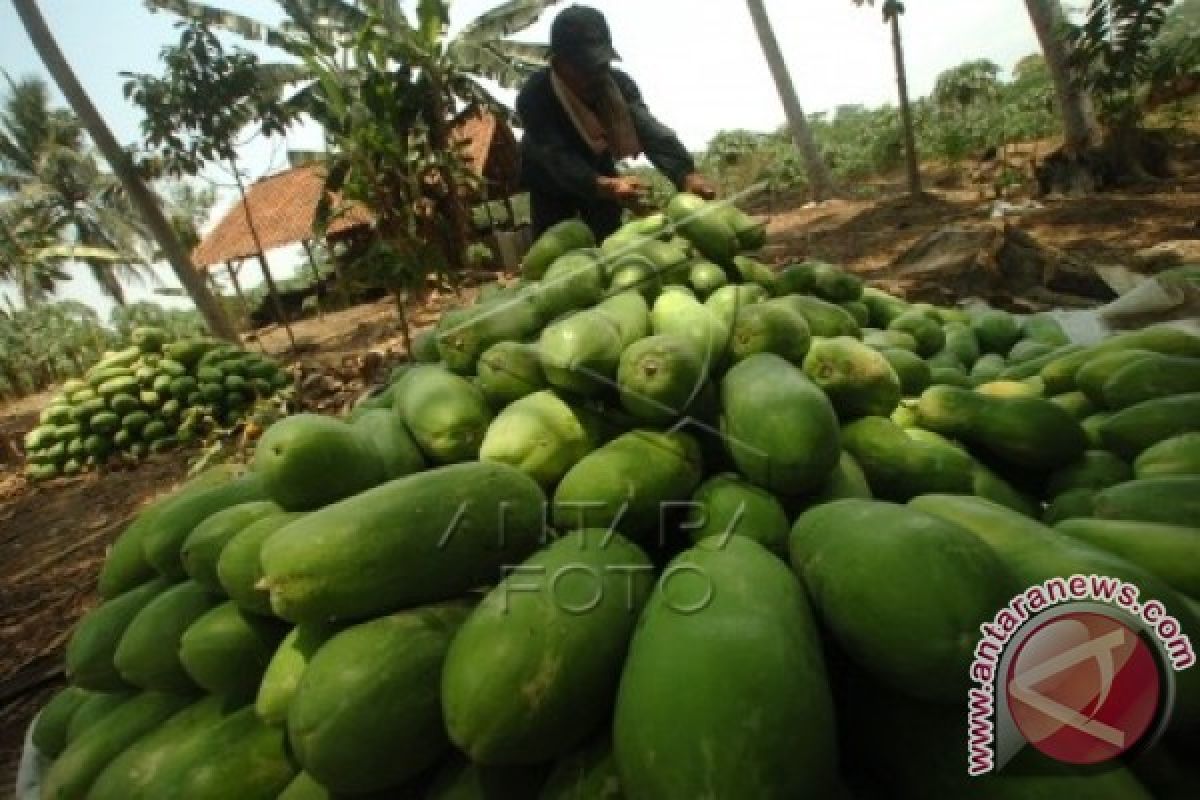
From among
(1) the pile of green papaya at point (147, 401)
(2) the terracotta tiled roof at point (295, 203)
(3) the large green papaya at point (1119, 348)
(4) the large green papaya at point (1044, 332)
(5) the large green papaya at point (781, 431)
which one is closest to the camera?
(5) the large green papaya at point (781, 431)

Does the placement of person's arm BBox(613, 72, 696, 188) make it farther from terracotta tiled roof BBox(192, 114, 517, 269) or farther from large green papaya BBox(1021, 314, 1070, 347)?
terracotta tiled roof BBox(192, 114, 517, 269)

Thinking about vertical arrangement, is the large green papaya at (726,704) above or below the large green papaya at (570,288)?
below

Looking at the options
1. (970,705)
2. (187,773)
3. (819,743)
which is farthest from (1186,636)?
(187,773)

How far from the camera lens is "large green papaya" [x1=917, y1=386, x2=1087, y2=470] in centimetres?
140

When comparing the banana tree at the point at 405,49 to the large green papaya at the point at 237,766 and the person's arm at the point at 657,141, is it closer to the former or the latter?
the person's arm at the point at 657,141

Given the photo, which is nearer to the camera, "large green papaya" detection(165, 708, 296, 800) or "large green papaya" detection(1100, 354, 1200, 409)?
"large green papaya" detection(165, 708, 296, 800)

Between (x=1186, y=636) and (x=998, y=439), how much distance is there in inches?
24.3

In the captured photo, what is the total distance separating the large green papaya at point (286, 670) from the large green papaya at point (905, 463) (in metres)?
1.00

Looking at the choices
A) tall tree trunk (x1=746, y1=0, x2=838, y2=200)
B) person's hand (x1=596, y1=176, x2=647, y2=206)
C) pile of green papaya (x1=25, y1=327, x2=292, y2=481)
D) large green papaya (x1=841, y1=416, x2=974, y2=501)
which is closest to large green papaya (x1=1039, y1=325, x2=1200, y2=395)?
large green papaya (x1=841, y1=416, x2=974, y2=501)

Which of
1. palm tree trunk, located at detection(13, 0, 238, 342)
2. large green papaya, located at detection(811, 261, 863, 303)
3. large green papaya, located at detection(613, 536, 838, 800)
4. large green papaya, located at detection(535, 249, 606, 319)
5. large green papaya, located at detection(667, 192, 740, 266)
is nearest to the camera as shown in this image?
large green papaya, located at detection(613, 536, 838, 800)

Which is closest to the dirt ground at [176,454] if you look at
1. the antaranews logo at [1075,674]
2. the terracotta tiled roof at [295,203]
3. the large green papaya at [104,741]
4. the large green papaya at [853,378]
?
the large green papaya at [104,741]

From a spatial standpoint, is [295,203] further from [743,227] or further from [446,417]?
[446,417]

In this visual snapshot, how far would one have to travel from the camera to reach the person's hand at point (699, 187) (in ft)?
9.57

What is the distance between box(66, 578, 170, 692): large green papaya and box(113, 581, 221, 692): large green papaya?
0.10 m
